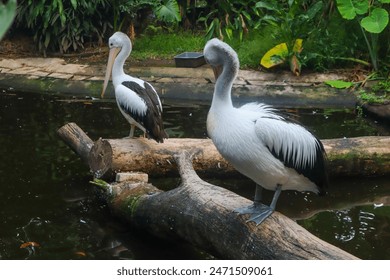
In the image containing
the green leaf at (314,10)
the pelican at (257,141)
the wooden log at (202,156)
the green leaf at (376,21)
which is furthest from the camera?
the green leaf at (314,10)

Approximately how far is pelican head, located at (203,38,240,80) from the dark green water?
4.02ft

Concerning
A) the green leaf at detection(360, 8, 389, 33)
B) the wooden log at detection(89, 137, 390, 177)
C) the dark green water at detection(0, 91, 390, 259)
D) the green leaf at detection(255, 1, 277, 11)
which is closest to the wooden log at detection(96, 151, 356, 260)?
the dark green water at detection(0, 91, 390, 259)

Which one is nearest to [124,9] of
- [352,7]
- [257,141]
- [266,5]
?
[266,5]

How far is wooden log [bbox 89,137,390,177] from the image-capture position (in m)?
4.58

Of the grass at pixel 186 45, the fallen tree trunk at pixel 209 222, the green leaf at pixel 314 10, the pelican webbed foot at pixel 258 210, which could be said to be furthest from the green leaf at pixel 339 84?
the pelican webbed foot at pixel 258 210

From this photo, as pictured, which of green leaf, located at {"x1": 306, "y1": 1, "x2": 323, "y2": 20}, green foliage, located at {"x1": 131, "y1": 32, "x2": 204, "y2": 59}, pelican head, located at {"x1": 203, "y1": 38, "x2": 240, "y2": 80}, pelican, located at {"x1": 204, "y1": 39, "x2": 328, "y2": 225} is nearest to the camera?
pelican, located at {"x1": 204, "y1": 39, "x2": 328, "y2": 225}

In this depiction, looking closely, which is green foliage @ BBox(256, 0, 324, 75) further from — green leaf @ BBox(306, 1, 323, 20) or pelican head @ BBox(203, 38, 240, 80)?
pelican head @ BBox(203, 38, 240, 80)

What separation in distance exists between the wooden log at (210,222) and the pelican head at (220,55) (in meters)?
0.76

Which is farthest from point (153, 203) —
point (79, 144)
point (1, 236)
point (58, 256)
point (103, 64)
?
point (103, 64)

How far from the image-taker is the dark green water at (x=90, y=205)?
12.4 feet

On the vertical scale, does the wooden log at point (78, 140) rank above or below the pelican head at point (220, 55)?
below

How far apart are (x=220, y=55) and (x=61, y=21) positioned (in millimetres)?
6949

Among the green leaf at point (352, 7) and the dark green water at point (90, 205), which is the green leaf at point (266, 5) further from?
the dark green water at point (90, 205)
